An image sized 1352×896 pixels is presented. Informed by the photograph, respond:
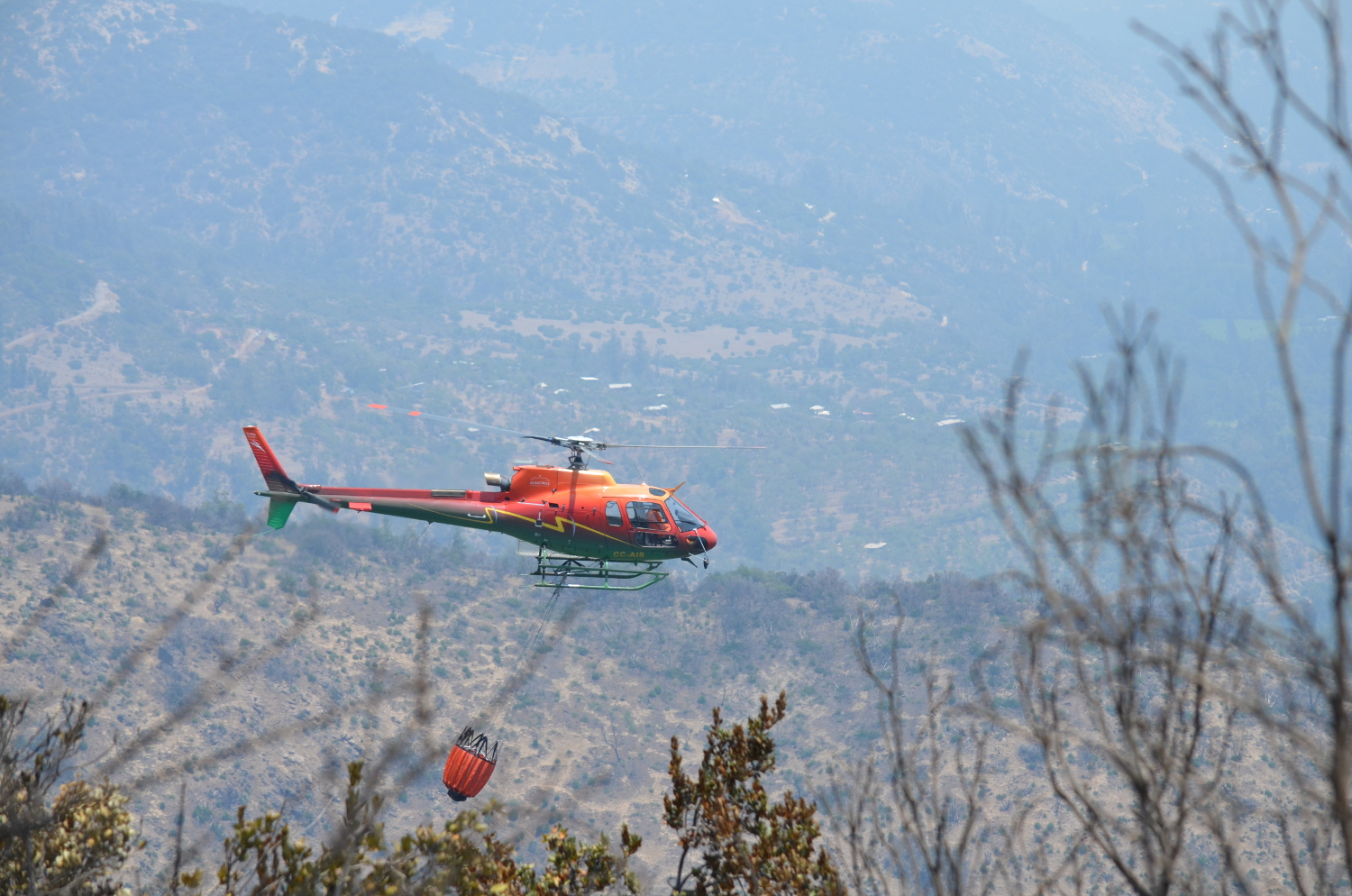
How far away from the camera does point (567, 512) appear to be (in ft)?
103

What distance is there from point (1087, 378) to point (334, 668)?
543ft

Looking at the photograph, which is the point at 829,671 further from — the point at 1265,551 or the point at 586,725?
the point at 1265,551

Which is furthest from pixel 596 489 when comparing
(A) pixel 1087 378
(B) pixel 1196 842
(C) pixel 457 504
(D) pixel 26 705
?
(B) pixel 1196 842

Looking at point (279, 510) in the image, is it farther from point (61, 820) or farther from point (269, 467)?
point (61, 820)

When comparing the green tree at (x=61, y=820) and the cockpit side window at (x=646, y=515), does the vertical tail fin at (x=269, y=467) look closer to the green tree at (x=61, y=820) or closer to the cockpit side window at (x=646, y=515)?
the cockpit side window at (x=646, y=515)

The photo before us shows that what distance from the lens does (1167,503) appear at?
7055mm

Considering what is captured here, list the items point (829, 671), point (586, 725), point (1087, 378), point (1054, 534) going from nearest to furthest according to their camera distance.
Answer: point (1054, 534), point (1087, 378), point (586, 725), point (829, 671)

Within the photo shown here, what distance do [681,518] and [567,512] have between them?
10.0 ft

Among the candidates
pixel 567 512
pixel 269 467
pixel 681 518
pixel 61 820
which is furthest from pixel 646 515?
pixel 61 820

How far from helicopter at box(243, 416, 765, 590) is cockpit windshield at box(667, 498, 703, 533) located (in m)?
0.04

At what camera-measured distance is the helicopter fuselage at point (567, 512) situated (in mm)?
31469

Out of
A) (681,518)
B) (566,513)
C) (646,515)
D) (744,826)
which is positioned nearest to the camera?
(744,826)

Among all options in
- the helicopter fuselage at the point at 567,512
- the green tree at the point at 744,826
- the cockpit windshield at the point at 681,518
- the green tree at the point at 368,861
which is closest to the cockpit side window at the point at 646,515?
the helicopter fuselage at the point at 567,512

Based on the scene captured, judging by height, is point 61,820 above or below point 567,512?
below
